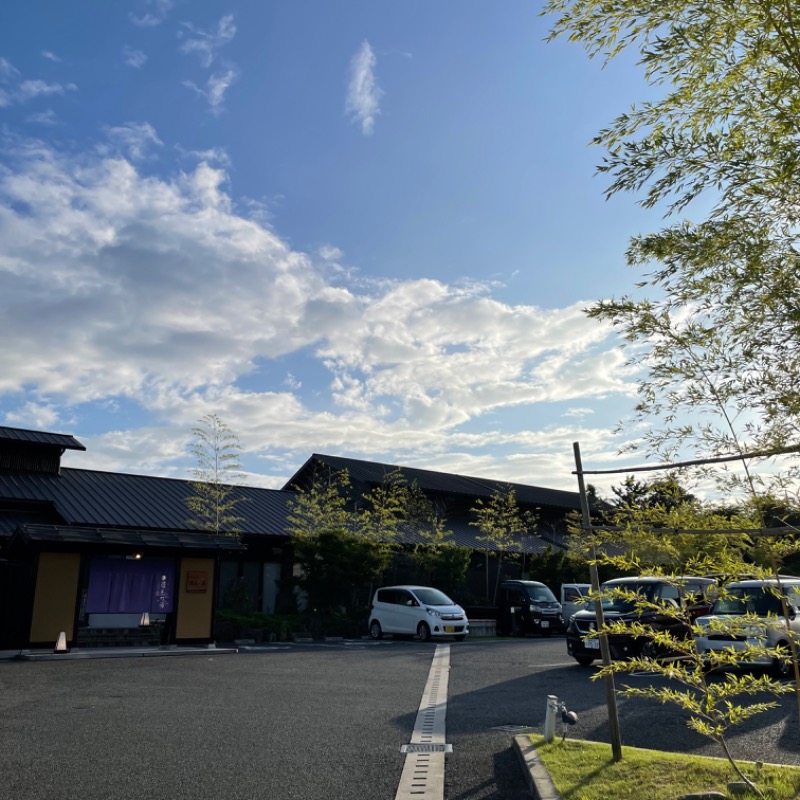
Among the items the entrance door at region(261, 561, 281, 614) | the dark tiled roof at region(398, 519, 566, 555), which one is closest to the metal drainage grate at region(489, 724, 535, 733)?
the entrance door at region(261, 561, 281, 614)

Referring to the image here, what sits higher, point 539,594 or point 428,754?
point 539,594

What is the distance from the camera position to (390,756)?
6355 mm

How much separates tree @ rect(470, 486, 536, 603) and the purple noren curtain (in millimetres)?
13495

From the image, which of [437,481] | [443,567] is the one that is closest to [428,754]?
[443,567]

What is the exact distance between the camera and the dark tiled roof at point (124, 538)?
655 inches

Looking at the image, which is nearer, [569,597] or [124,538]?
[124,538]

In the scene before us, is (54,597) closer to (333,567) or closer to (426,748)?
(333,567)

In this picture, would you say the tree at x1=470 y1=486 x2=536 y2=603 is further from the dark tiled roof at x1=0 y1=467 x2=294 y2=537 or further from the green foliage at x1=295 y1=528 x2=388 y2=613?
the dark tiled roof at x1=0 y1=467 x2=294 y2=537

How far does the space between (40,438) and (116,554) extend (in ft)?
23.8

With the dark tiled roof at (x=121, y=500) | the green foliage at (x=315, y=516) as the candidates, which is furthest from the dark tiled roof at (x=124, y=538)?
the green foliage at (x=315, y=516)

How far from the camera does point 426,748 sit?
21.9ft

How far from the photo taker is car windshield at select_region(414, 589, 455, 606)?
69.6 feet

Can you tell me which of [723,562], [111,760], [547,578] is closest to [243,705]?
[111,760]

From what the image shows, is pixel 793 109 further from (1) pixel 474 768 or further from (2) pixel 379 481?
(2) pixel 379 481
